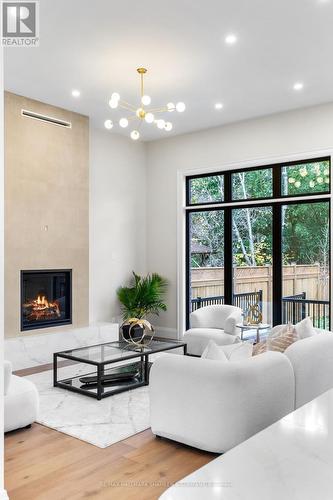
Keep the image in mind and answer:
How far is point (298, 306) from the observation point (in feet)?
20.7

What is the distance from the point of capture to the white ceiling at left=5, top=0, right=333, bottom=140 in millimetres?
3732

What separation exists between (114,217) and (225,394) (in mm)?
4847

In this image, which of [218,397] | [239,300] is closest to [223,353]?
[218,397]

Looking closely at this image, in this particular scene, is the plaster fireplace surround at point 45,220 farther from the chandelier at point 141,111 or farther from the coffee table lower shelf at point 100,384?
the coffee table lower shelf at point 100,384

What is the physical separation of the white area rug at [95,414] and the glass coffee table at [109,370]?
65 millimetres

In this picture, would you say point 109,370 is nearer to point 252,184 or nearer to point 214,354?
point 214,354

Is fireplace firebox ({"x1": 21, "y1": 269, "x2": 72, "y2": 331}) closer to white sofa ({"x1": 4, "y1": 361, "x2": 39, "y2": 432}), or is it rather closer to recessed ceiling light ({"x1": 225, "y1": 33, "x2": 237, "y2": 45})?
white sofa ({"x1": 4, "y1": 361, "x2": 39, "y2": 432})

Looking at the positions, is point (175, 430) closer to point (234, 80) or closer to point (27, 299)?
point (27, 299)

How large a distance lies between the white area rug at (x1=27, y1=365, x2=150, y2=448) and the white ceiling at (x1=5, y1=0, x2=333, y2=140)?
10.7ft

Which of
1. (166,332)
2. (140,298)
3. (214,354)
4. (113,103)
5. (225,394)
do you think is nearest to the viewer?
(225,394)

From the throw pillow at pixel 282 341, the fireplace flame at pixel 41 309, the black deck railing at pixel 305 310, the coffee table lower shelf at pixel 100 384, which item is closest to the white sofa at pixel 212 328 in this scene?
the black deck railing at pixel 305 310

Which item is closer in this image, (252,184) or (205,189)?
(252,184)

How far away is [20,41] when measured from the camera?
4207mm

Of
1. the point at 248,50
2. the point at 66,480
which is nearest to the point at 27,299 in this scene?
the point at 66,480
